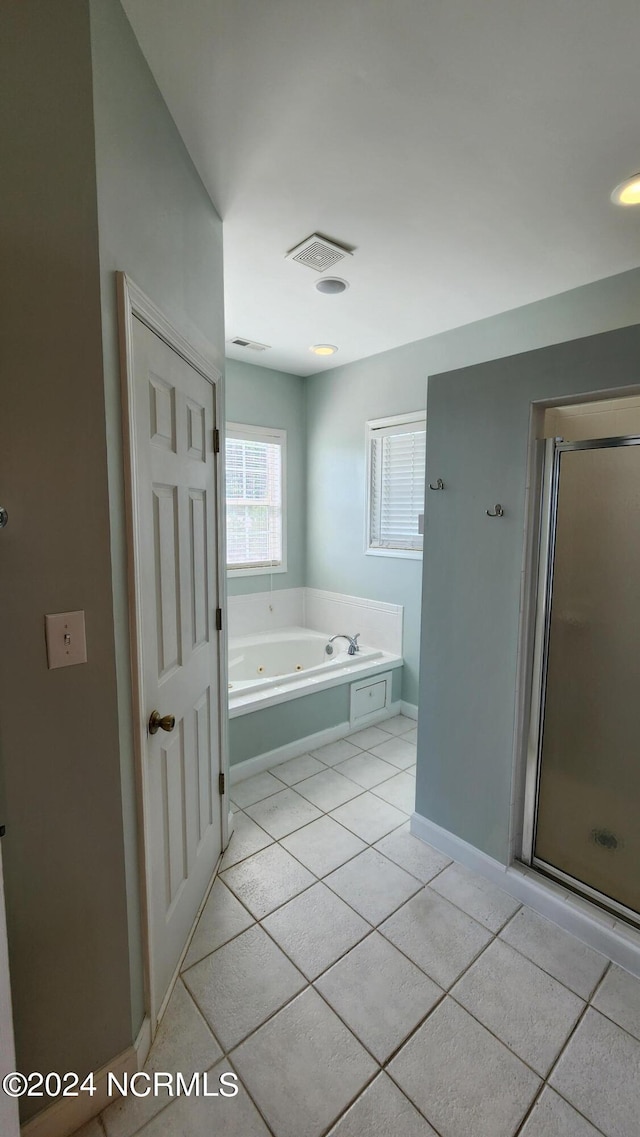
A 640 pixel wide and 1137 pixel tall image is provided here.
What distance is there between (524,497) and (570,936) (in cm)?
159

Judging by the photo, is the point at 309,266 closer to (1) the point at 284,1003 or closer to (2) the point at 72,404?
(2) the point at 72,404

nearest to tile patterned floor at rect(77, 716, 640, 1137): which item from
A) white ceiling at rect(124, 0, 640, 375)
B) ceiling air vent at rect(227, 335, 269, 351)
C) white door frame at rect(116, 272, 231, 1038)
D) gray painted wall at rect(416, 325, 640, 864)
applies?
white door frame at rect(116, 272, 231, 1038)

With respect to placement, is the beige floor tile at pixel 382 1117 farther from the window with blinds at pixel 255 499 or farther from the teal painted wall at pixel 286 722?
the window with blinds at pixel 255 499

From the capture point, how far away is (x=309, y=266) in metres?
2.22

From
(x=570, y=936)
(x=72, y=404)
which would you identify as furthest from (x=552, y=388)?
(x=570, y=936)

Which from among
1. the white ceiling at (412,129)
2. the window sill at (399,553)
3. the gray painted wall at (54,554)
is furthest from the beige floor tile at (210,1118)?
the window sill at (399,553)

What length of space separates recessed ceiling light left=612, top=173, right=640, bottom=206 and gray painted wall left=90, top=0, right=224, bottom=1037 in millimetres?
1525

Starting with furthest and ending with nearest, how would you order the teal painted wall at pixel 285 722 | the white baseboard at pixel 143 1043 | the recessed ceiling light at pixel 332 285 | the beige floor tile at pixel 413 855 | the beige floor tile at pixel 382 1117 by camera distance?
1. the teal painted wall at pixel 285 722
2. the recessed ceiling light at pixel 332 285
3. the beige floor tile at pixel 413 855
4. the white baseboard at pixel 143 1043
5. the beige floor tile at pixel 382 1117

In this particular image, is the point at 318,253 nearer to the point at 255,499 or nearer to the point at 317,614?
the point at 255,499

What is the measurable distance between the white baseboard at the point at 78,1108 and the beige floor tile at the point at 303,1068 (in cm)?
29

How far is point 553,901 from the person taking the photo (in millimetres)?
1725

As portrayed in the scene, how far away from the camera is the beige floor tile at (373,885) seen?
5.81 feet

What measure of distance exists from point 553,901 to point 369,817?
86 cm

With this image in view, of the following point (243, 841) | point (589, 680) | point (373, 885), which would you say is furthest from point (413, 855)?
point (589, 680)
